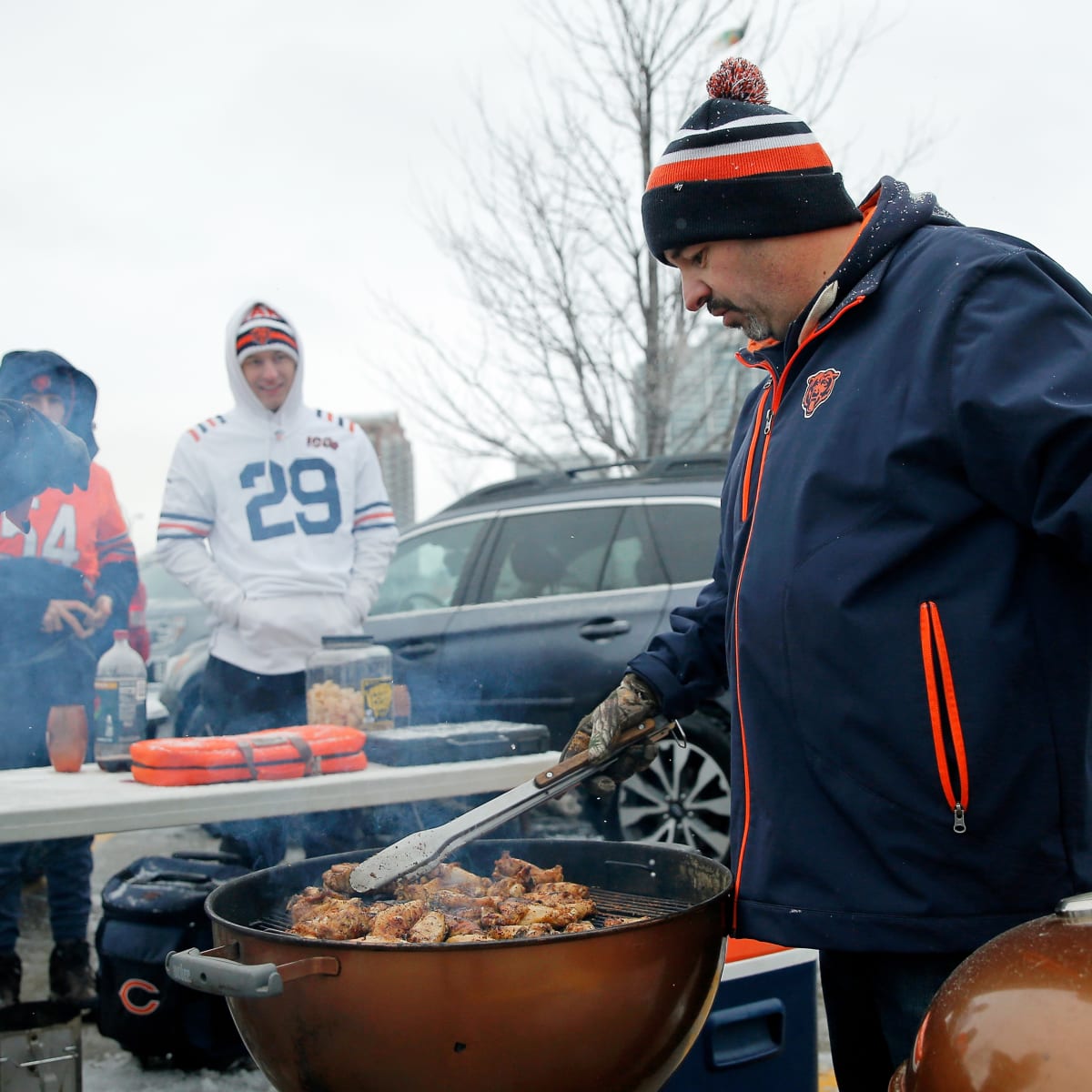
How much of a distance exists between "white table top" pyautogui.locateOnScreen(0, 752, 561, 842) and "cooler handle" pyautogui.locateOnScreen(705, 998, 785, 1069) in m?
0.81

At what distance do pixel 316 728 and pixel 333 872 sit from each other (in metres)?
0.87

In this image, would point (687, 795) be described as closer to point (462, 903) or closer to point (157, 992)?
point (157, 992)

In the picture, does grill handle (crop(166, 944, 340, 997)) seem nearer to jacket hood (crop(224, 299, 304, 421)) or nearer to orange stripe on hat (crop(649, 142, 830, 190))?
orange stripe on hat (crop(649, 142, 830, 190))

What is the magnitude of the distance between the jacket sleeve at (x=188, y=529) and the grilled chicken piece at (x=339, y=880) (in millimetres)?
1716

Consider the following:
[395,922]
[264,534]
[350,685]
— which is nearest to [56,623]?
[264,534]

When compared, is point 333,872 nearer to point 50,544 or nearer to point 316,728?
point 316,728

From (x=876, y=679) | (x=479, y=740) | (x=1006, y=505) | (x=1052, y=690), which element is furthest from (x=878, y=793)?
(x=479, y=740)

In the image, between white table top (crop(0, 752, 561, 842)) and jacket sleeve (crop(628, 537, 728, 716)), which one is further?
white table top (crop(0, 752, 561, 842))

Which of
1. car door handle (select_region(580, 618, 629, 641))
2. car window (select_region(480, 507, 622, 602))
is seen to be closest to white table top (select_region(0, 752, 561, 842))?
car door handle (select_region(580, 618, 629, 641))

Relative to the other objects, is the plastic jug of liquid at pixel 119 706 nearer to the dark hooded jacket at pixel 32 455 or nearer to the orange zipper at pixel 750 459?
the dark hooded jacket at pixel 32 455

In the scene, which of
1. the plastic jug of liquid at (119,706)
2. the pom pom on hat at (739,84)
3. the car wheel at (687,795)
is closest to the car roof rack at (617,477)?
the car wheel at (687,795)

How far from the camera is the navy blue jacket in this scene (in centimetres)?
154

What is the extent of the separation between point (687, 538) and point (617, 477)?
87 cm

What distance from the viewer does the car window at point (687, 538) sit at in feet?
16.8
